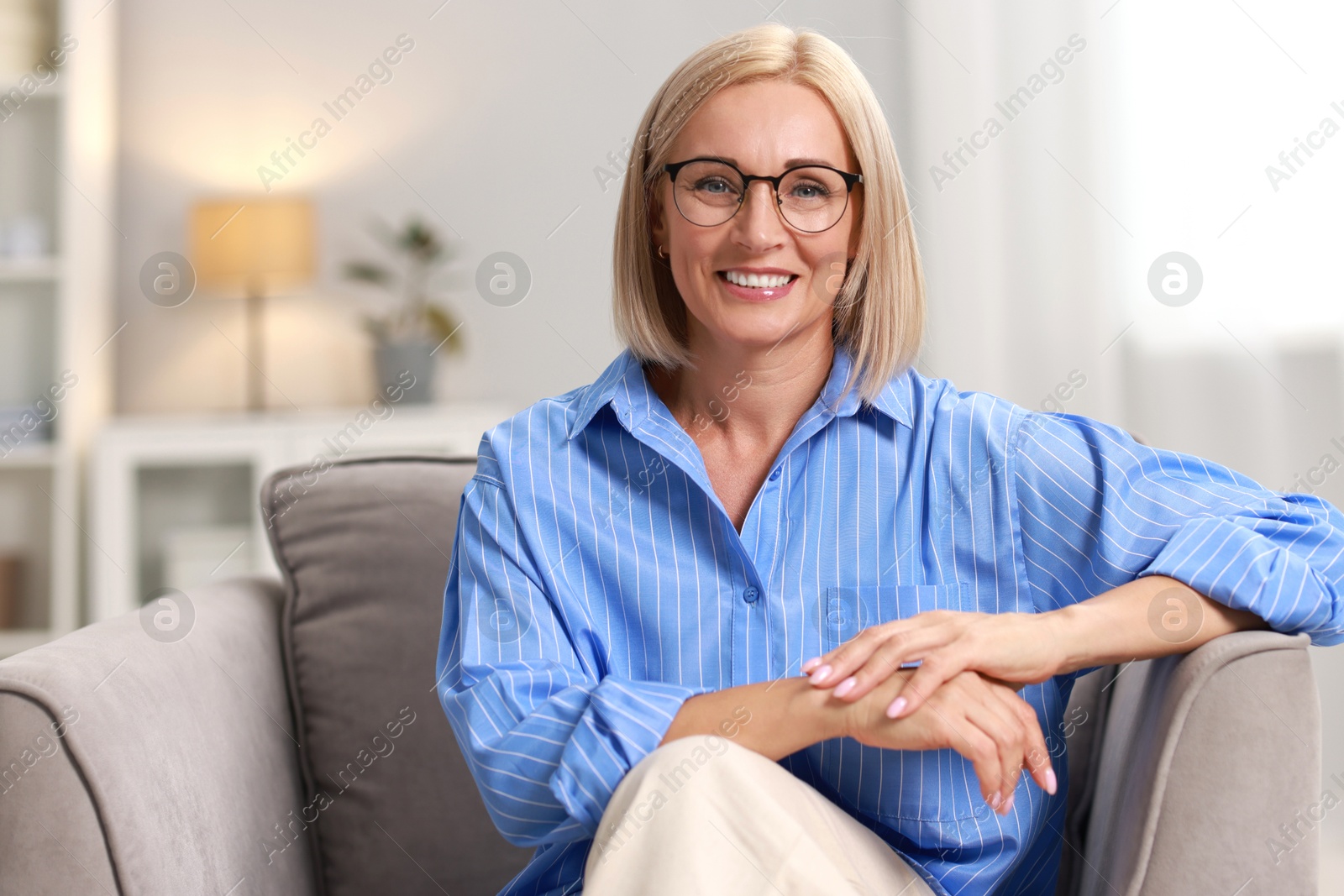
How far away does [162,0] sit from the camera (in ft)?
10.7

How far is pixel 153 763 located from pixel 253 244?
95.7 inches

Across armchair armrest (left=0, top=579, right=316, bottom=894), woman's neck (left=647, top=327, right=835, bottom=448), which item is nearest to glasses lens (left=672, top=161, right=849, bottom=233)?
woman's neck (left=647, top=327, right=835, bottom=448)

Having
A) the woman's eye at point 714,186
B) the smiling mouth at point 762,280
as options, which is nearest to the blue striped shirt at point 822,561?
the smiling mouth at point 762,280

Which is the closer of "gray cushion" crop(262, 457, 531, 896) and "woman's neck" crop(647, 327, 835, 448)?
"woman's neck" crop(647, 327, 835, 448)

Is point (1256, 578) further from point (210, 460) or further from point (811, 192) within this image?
point (210, 460)

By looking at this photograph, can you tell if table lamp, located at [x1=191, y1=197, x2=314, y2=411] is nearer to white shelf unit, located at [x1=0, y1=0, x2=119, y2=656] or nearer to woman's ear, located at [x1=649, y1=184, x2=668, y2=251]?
white shelf unit, located at [x1=0, y1=0, x2=119, y2=656]

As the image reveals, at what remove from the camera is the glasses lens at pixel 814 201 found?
1.08m

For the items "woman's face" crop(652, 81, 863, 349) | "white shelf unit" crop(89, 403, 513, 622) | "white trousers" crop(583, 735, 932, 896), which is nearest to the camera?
"white trousers" crop(583, 735, 932, 896)

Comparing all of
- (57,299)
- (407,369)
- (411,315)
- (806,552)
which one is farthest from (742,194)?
(57,299)

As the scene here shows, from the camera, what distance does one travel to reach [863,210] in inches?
43.6

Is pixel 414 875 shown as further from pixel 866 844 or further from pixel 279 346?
pixel 279 346

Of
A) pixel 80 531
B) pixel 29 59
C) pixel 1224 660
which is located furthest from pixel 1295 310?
pixel 29 59

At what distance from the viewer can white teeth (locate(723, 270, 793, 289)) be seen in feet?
3.55

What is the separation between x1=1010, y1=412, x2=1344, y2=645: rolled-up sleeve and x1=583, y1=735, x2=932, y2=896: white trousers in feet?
1.23
